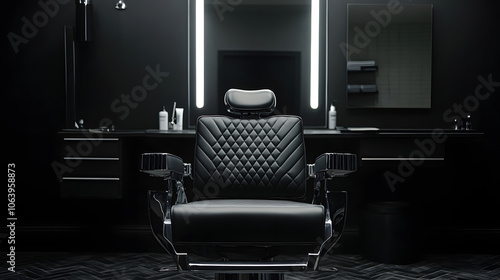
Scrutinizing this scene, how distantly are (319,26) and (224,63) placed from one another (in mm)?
807

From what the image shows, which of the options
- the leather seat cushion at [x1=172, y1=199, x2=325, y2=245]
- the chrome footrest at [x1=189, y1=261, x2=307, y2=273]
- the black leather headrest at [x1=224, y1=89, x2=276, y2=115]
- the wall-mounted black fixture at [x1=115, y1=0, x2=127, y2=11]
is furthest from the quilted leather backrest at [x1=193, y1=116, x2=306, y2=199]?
the wall-mounted black fixture at [x1=115, y1=0, x2=127, y2=11]

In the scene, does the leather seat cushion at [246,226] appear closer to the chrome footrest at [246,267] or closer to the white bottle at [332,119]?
the chrome footrest at [246,267]

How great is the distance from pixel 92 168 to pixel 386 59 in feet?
7.80

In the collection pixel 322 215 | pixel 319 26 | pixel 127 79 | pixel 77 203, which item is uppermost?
pixel 319 26

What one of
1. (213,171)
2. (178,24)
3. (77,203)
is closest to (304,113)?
(178,24)

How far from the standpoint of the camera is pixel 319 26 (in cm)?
412

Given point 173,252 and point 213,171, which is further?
point 213,171

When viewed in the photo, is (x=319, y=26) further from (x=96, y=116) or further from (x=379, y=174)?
(x=96, y=116)

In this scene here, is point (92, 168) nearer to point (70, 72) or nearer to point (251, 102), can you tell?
point (70, 72)

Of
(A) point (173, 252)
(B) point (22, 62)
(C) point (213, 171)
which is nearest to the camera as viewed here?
(A) point (173, 252)

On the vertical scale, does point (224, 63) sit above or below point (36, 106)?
above

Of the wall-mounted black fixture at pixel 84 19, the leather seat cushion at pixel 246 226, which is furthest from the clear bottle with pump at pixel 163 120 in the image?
the leather seat cushion at pixel 246 226

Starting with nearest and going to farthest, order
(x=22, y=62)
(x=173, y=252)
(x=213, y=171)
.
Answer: (x=173, y=252), (x=213, y=171), (x=22, y=62)

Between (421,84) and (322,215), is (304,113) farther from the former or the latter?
(322,215)
